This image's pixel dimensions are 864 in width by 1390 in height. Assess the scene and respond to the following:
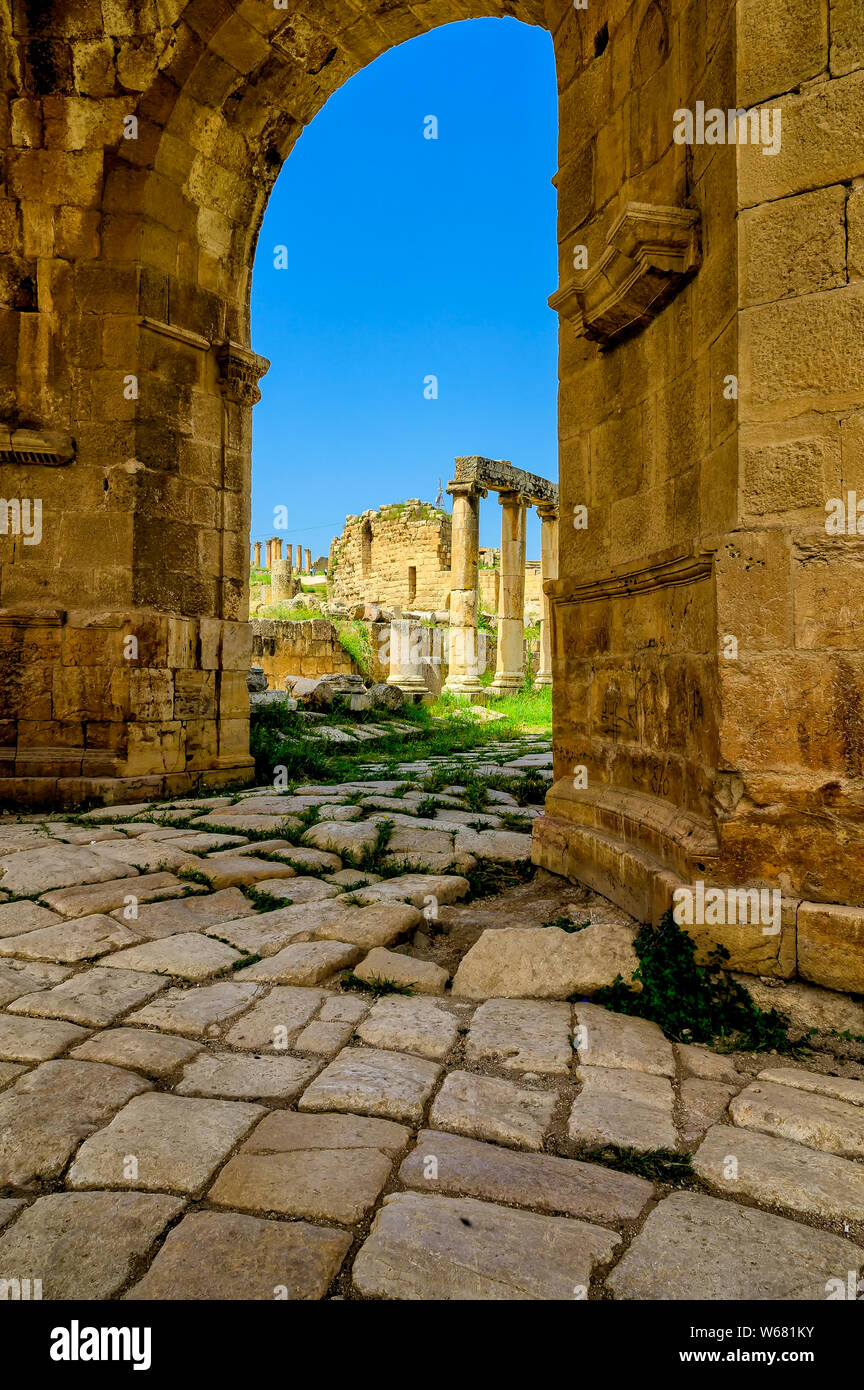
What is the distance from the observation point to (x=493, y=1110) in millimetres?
1642

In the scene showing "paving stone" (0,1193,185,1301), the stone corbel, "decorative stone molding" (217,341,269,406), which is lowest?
"paving stone" (0,1193,185,1301)

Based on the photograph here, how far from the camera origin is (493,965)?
2.38 m

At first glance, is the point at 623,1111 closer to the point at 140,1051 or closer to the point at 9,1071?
the point at 140,1051

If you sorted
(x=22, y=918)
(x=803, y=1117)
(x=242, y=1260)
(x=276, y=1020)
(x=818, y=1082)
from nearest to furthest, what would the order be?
1. (x=242, y=1260)
2. (x=803, y=1117)
3. (x=818, y=1082)
4. (x=276, y=1020)
5. (x=22, y=918)

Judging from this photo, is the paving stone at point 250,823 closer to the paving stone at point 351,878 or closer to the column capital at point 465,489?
the paving stone at point 351,878

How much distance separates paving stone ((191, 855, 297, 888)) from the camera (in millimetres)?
3402

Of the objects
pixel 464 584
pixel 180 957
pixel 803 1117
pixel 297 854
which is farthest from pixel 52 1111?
pixel 464 584

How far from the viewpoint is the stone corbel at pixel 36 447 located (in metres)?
5.26

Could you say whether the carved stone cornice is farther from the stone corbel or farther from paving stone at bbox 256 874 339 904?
the stone corbel

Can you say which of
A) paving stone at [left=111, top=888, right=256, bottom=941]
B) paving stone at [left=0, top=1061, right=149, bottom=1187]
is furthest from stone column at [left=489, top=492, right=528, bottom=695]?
paving stone at [left=0, top=1061, right=149, bottom=1187]

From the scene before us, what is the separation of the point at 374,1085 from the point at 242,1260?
23.2 inches

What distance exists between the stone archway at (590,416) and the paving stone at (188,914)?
1490 millimetres

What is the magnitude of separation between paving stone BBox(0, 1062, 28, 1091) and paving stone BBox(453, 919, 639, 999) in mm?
1232

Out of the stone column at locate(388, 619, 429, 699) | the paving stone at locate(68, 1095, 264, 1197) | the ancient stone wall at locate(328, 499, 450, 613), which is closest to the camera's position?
the paving stone at locate(68, 1095, 264, 1197)
